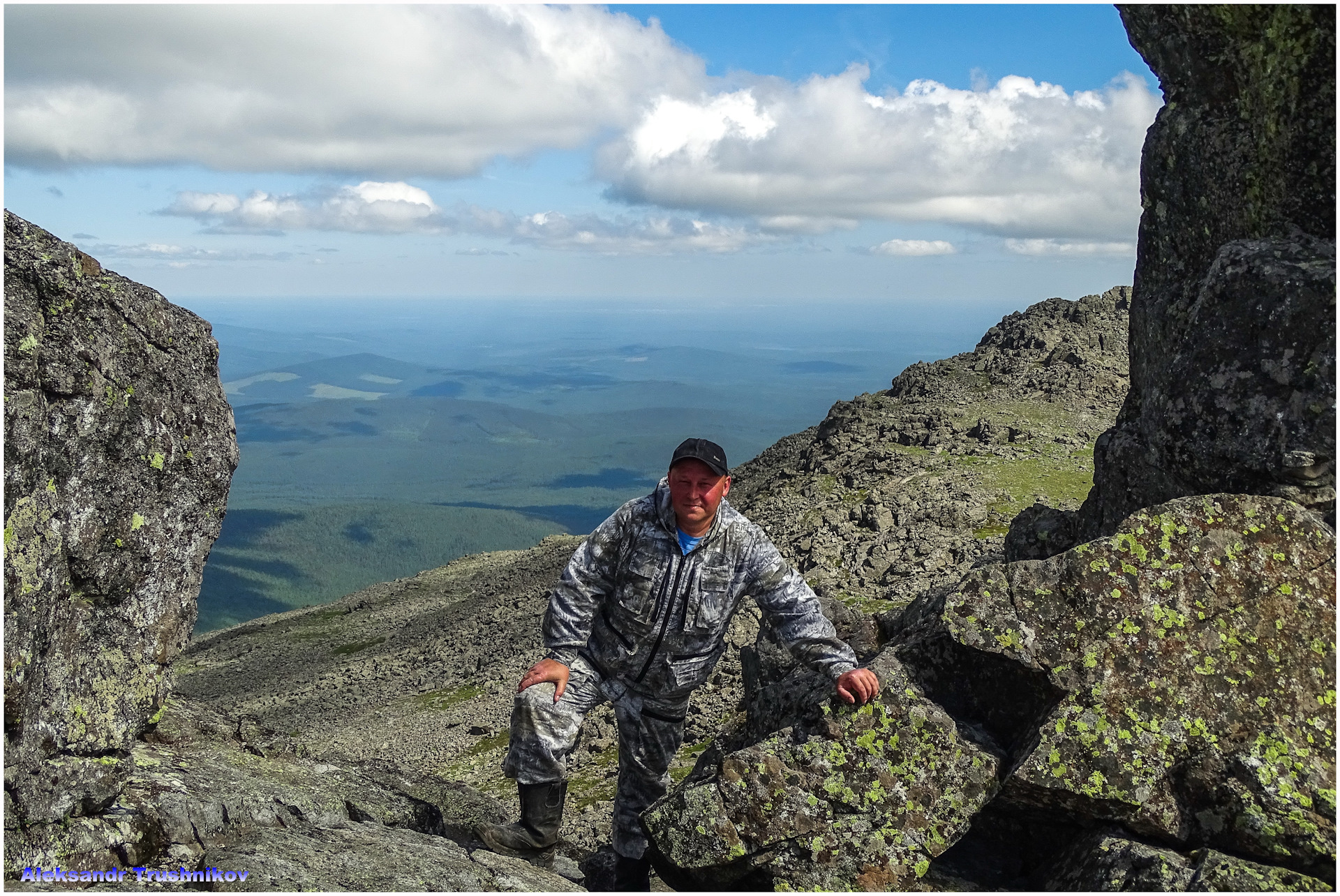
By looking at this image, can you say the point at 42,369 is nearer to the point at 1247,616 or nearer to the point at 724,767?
the point at 724,767

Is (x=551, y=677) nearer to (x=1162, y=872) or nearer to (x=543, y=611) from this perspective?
(x=1162, y=872)

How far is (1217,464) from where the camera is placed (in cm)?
1218

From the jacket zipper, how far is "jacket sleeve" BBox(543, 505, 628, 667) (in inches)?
30.6

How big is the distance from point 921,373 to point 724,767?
65.8 meters

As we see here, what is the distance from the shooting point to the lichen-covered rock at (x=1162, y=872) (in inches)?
337

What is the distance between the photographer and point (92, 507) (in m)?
11.6

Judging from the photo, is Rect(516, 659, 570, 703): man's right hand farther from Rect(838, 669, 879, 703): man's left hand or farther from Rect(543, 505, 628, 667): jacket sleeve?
Rect(838, 669, 879, 703): man's left hand

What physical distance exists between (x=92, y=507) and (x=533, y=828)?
7.03 m

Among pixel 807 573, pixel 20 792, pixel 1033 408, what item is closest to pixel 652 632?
pixel 20 792

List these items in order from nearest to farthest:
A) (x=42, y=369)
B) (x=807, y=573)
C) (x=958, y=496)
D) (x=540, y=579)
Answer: (x=42, y=369) < (x=807, y=573) < (x=958, y=496) < (x=540, y=579)

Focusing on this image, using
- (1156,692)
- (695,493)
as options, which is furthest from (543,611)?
(1156,692)

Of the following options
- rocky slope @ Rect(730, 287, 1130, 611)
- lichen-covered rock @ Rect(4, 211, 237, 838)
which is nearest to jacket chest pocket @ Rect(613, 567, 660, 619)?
lichen-covered rock @ Rect(4, 211, 237, 838)

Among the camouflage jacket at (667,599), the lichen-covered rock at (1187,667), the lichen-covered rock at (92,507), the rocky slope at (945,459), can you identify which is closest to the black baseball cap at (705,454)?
the camouflage jacket at (667,599)

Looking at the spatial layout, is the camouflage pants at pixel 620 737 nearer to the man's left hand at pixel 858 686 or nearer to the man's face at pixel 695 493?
the man's left hand at pixel 858 686
